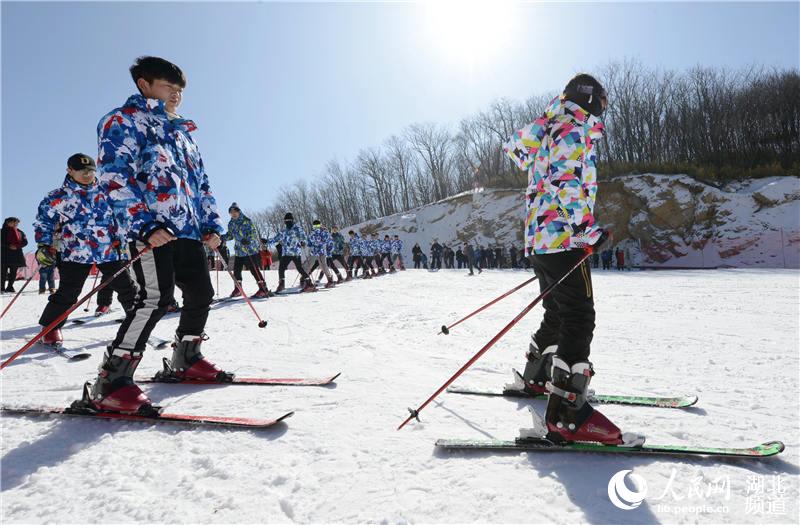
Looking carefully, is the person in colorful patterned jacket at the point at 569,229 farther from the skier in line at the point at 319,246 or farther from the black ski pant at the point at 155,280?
the skier in line at the point at 319,246

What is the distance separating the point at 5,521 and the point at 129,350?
1.17 m

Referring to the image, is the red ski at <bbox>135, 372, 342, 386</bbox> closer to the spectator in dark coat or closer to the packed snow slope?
the packed snow slope

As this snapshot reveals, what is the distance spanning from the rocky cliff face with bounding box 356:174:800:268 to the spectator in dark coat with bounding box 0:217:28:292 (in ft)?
85.8

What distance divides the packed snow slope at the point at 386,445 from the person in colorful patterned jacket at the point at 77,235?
30.1 inches

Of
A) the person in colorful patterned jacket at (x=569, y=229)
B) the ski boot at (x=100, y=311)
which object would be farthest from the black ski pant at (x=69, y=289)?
the person in colorful patterned jacket at (x=569, y=229)

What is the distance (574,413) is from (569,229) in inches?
35.1

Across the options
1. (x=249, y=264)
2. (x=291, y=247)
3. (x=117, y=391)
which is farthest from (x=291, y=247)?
(x=117, y=391)

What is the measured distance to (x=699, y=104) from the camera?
106 ft

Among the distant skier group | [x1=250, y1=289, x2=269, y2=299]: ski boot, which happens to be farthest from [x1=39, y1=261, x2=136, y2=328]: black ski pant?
[x1=250, y1=289, x2=269, y2=299]: ski boot

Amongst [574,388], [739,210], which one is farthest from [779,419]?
[739,210]

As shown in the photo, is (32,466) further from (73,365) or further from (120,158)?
(73,365)

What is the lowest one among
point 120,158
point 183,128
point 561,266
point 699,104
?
point 561,266

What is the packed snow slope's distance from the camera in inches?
56.6

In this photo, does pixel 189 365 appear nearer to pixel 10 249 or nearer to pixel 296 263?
pixel 296 263
